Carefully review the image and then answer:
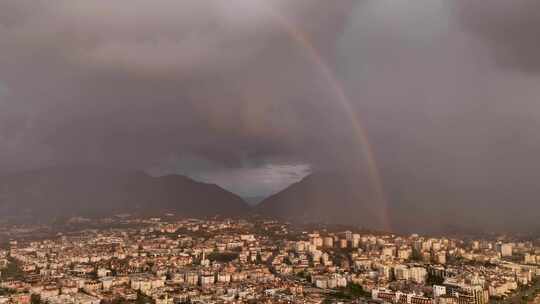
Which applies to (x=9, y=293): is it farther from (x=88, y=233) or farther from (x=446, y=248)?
(x=446, y=248)

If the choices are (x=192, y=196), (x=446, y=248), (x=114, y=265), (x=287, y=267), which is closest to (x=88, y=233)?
(x=114, y=265)

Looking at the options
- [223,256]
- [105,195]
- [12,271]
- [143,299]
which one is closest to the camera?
[143,299]

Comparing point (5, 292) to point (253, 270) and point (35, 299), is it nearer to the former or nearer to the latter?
point (35, 299)

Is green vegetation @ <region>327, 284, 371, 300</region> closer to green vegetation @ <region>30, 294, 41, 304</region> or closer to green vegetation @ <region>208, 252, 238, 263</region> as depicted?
green vegetation @ <region>208, 252, 238, 263</region>

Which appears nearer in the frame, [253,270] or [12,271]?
[12,271]

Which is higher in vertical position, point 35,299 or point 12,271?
point 12,271

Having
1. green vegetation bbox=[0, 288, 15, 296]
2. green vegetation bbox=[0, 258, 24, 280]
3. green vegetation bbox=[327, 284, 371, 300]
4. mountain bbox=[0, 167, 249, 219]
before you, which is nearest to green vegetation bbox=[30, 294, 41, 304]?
green vegetation bbox=[0, 288, 15, 296]

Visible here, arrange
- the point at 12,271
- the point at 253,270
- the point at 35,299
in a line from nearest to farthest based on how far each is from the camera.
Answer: the point at 35,299, the point at 12,271, the point at 253,270

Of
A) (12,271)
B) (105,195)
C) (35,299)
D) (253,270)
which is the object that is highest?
(105,195)

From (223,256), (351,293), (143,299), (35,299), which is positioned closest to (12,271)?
(35,299)
